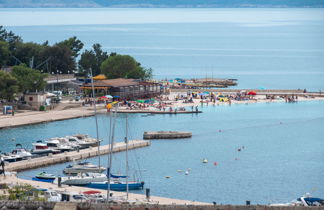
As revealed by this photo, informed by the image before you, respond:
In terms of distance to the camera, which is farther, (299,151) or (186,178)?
(299,151)

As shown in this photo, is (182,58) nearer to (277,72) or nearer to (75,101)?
(277,72)

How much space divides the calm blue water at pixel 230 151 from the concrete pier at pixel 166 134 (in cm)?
75

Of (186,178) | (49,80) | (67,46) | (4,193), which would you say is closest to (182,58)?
(67,46)

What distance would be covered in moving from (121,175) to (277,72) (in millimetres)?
101560

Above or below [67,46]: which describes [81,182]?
below

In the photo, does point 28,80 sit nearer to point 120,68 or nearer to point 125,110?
point 125,110

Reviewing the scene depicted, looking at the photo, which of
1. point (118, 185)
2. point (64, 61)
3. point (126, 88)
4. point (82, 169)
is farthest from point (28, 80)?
point (118, 185)

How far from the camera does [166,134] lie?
2965 inches

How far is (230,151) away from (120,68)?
40973 mm

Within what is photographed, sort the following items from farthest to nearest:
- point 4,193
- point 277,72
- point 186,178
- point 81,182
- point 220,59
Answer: point 220,59, point 277,72, point 186,178, point 81,182, point 4,193

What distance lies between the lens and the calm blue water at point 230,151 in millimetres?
53688

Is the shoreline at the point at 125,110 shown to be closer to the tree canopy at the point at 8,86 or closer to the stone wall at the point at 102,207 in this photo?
the tree canopy at the point at 8,86

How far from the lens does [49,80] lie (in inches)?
4018

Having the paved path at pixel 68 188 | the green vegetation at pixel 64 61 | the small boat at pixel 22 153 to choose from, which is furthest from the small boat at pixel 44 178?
the green vegetation at pixel 64 61
